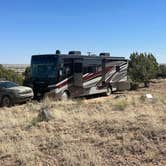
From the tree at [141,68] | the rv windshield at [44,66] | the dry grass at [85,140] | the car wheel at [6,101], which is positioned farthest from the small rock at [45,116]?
the tree at [141,68]

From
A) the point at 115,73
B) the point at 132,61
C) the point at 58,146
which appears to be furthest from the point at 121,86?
the point at 58,146

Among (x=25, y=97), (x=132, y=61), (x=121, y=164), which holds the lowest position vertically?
(x=121, y=164)

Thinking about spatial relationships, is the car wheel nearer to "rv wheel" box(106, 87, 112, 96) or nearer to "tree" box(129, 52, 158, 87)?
"rv wheel" box(106, 87, 112, 96)

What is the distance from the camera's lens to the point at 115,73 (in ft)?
88.5

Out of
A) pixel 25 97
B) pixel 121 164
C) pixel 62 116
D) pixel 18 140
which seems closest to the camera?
pixel 121 164

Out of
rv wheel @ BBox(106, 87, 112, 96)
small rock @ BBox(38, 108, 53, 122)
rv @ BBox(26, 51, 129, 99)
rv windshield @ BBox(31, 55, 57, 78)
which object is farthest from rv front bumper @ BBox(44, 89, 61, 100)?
small rock @ BBox(38, 108, 53, 122)

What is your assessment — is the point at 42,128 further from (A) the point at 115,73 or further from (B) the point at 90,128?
(A) the point at 115,73

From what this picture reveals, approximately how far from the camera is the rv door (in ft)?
74.2

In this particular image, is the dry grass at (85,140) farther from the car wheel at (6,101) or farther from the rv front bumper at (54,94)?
the rv front bumper at (54,94)

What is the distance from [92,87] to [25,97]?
16.2 feet

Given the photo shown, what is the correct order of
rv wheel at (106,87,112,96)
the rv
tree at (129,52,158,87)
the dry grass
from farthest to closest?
1. tree at (129,52,158,87)
2. rv wheel at (106,87,112,96)
3. the rv
4. the dry grass

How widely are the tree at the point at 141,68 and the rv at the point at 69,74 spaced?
9025 millimetres

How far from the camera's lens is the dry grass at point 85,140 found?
25.3 ft

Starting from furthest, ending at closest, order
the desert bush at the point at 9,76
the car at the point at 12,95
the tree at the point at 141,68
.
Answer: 1. the tree at the point at 141,68
2. the desert bush at the point at 9,76
3. the car at the point at 12,95
